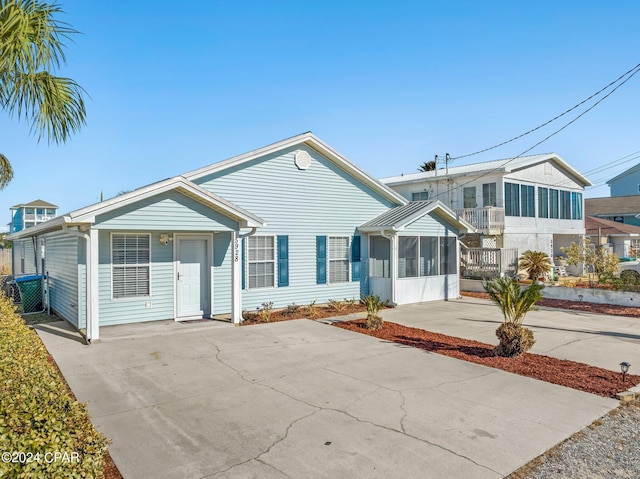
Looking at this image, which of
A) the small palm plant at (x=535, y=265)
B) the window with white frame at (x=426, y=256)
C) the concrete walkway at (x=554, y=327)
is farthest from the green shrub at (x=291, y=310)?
the small palm plant at (x=535, y=265)

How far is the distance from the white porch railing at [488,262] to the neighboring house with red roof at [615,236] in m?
10.9

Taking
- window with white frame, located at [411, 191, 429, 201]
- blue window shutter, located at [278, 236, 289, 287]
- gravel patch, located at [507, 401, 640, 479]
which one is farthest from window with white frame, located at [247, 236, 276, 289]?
window with white frame, located at [411, 191, 429, 201]

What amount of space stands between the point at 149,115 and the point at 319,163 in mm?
7315

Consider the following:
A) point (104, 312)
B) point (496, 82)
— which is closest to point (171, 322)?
point (104, 312)

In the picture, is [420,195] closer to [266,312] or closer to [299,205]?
[299,205]

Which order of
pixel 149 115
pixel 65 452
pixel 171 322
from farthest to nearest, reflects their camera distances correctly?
pixel 149 115 < pixel 171 322 < pixel 65 452

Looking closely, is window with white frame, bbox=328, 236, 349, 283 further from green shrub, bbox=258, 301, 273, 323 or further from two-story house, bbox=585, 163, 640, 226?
two-story house, bbox=585, 163, 640, 226

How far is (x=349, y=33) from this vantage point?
1338 cm

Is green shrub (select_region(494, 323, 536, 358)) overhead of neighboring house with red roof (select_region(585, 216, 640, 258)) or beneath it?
beneath

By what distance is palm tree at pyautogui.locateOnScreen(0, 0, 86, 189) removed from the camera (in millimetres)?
5184

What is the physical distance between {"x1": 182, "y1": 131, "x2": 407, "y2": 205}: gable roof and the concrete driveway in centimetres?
499

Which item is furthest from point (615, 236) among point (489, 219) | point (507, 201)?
point (489, 219)

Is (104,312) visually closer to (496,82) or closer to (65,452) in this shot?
(65,452)

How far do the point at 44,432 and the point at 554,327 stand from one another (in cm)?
1194
